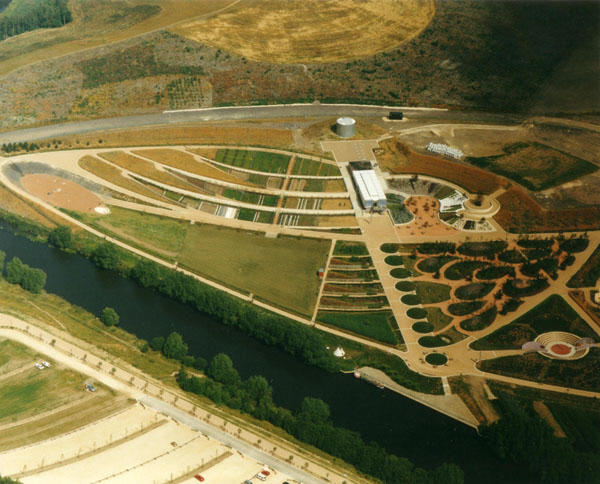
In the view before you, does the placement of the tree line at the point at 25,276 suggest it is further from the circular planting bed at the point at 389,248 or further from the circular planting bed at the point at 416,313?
the circular planting bed at the point at 416,313

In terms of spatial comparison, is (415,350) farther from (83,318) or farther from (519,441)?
(83,318)

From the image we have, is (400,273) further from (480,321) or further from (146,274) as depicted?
(146,274)

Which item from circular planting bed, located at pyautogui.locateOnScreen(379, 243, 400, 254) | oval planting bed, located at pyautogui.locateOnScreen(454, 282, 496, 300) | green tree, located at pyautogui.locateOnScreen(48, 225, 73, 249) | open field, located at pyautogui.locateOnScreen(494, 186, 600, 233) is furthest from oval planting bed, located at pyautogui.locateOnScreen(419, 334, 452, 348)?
green tree, located at pyautogui.locateOnScreen(48, 225, 73, 249)

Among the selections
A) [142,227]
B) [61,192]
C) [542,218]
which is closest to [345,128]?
[542,218]

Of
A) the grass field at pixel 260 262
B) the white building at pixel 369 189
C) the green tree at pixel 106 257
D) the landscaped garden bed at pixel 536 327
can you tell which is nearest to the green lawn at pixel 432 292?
the landscaped garden bed at pixel 536 327

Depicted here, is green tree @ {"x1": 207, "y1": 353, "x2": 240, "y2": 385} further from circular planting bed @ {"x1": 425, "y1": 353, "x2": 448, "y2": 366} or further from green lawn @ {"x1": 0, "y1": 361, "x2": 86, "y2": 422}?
circular planting bed @ {"x1": 425, "y1": 353, "x2": 448, "y2": 366}
